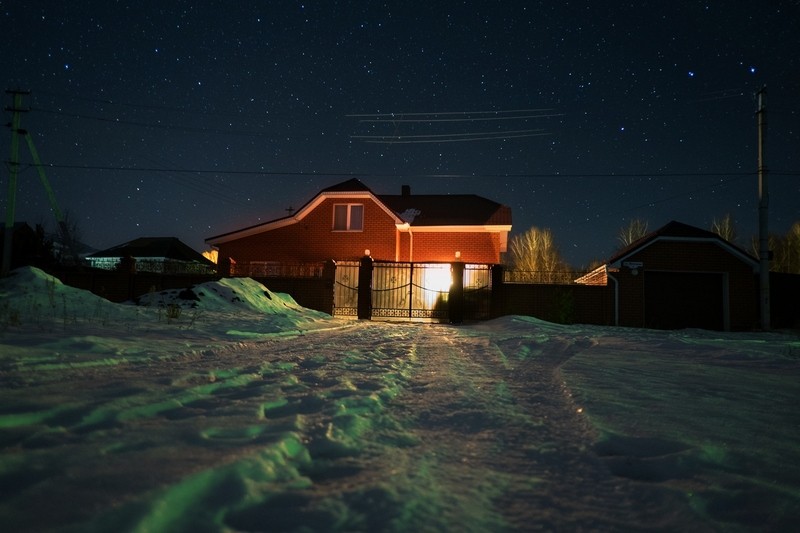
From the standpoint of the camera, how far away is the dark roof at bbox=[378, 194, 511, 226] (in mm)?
22422

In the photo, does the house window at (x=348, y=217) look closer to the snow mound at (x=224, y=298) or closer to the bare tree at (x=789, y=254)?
the snow mound at (x=224, y=298)

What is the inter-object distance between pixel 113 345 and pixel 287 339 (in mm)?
3033

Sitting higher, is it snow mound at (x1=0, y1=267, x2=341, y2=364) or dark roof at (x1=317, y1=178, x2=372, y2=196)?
dark roof at (x1=317, y1=178, x2=372, y2=196)

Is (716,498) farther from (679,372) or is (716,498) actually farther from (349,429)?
(679,372)

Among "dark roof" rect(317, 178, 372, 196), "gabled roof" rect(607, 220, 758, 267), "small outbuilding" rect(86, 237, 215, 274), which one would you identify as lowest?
"gabled roof" rect(607, 220, 758, 267)

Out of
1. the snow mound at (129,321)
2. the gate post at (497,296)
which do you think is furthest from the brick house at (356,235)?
the snow mound at (129,321)

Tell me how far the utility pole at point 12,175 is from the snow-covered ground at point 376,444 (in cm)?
1831

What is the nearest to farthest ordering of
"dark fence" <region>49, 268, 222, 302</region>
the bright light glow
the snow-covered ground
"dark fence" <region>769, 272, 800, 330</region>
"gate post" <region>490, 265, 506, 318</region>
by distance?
the snow-covered ground < "dark fence" <region>49, 268, 222, 302</region> < "gate post" <region>490, 265, 506, 318</region> < "dark fence" <region>769, 272, 800, 330</region> < the bright light glow

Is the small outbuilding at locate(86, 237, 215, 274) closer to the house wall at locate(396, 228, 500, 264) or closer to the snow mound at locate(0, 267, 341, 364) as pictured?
the house wall at locate(396, 228, 500, 264)

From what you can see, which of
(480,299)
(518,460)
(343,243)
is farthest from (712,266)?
(518,460)

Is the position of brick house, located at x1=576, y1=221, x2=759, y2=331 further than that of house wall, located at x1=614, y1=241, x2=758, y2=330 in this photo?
No

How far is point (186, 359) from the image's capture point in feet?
16.7

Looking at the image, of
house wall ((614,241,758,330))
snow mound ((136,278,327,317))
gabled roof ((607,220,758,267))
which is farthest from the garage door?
snow mound ((136,278,327,317))

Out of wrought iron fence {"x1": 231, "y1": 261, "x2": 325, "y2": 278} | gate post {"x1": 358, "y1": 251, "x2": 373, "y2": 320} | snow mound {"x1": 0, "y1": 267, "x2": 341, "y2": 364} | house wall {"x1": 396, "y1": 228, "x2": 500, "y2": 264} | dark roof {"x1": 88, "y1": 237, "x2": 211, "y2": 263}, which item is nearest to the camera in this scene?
snow mound {"x1": 0, "y1": 267, "x2": 341, "y2": 364}
